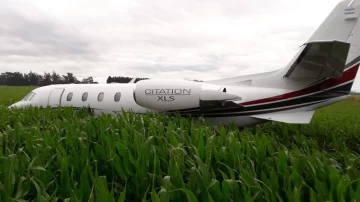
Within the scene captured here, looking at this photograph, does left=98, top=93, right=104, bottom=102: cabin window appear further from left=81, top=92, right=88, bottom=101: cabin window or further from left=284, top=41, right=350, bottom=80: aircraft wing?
left=284, top=41, right=350, bottom=80: aircraft wing

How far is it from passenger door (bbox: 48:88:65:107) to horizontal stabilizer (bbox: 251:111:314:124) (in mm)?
9001

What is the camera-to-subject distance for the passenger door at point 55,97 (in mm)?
14131

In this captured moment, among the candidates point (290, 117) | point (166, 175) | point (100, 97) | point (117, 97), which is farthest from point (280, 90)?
point (166, 175)

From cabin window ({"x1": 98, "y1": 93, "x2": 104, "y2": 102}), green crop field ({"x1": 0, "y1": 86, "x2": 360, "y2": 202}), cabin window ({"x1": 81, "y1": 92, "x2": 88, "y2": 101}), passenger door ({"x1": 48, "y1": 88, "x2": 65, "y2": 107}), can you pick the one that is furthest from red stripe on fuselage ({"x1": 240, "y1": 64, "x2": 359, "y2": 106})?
passenger door ({"x1": 48, "y1": 88, "x2": 65, "y2": 107})

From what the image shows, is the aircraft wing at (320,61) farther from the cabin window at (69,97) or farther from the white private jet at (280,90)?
the cabin window at (69,97)

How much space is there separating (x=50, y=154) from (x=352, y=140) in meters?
8.29

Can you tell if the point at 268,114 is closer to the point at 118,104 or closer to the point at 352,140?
the point at 352,140

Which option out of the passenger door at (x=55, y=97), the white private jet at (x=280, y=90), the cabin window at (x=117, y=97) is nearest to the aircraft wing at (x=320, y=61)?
the white private jet at (x=280, y=90)

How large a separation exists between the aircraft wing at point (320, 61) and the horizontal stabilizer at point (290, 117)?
1116 millimetres

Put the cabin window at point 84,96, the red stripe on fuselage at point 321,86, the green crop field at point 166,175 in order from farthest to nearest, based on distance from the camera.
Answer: the cabin window at point 84,96
the red stripe on fuselage at point 321,86
the green crop field at point 166,175

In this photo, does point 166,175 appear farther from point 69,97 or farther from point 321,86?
point 69,97

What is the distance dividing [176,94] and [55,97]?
23.3ft

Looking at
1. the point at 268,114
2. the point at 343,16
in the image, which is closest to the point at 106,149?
the point at 268,114

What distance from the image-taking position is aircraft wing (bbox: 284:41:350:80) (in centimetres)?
747
